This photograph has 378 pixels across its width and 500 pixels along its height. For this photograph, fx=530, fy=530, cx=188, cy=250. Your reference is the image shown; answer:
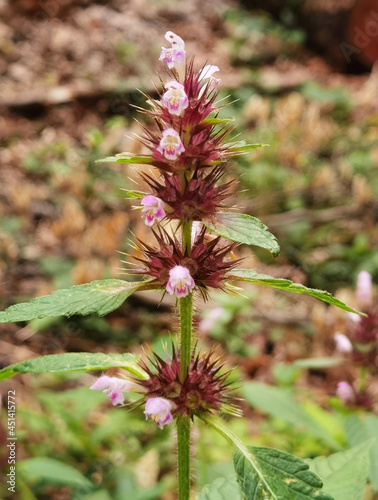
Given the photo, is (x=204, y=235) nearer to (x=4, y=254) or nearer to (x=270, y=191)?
(x=4, y=254)

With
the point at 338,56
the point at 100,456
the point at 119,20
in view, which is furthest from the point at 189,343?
the point at 338,56

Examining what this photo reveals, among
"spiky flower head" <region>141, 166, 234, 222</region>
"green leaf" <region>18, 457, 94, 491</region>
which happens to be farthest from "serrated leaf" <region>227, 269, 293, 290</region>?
"green leaf" <region>18, 457, 94, 491</region>

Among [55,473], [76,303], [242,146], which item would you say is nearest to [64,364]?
[76,303]

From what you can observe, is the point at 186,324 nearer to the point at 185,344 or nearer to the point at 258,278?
the point at 185,344

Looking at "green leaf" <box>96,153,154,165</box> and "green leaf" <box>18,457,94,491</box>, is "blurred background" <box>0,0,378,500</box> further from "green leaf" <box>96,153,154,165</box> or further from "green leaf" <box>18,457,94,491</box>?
"green leaf" <box>96,153,154,165</box>

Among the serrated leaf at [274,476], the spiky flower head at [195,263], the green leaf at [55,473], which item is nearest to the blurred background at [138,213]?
the green leaf at [55,473]

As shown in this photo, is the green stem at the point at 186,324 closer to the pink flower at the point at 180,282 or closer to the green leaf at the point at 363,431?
the pink flower at the point at 180,282
